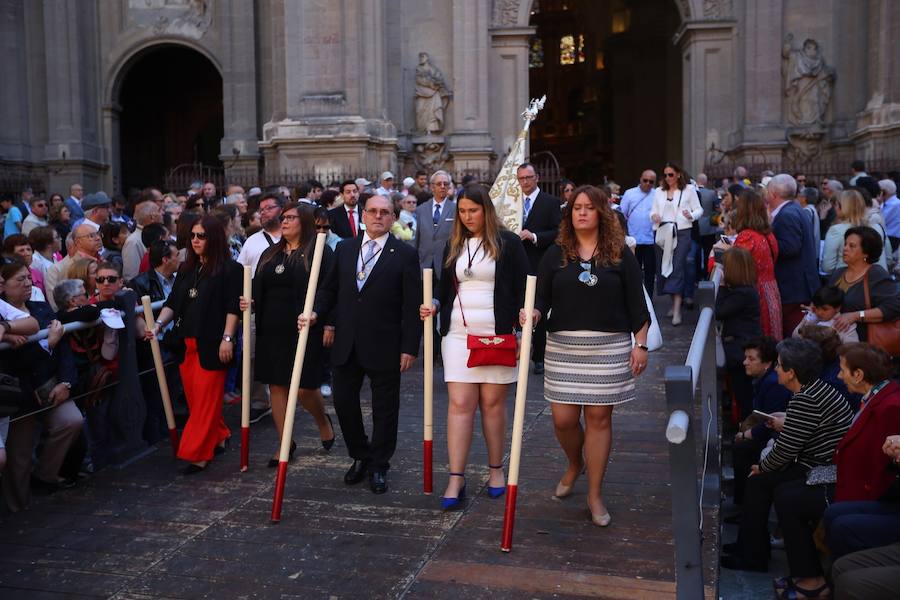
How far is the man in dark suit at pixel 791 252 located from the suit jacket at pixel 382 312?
4522 millimetres

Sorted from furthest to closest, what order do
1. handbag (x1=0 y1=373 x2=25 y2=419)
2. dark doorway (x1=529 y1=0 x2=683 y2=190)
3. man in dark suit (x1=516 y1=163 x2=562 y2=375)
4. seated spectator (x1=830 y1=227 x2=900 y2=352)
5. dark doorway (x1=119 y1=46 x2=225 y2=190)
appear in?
1. dark doorway (x1=529 y1=0 x2=683 y2=190)
2. dark doorway (x1=119 y1=46 x2=225 y2=190)
3. man in dark suit (x1=516 y1=163 x2=562 y2=375)
4. seated spectator (x1=830 y1=227 x2=900 y2=352)
5. handbag (x1=0 y1=373 x2=25 y2=419)

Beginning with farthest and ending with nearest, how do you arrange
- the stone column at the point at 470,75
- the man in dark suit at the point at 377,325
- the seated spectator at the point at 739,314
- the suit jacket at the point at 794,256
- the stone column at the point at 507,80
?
the stone column at the point at 507,80 < the stone column at the point at 470,75 < the suit jacket at the point at 794,256 < the seated spectator at the point at 739,314 < the man in dark suit at the point at 377,325

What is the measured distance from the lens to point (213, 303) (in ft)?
25.5

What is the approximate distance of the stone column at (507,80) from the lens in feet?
82.5

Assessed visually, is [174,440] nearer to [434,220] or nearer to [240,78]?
[434,220]

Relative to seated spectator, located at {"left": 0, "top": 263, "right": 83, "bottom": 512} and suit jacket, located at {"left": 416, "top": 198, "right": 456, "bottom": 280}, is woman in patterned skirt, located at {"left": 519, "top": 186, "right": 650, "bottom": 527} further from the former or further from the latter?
suit jacket, located at {"left": 416, "top": 198, "right": 456, "bottom": 280}

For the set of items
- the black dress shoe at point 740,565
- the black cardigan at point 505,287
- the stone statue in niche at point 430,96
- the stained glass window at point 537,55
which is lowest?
the black dress shoe at point 740,565

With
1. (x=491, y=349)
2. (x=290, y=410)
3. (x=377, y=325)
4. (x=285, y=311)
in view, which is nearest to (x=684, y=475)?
(x=491, y=349)

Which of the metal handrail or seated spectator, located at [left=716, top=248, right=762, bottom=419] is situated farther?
seated spectator, located at [left=716, top=248, right=762, bottom=419]

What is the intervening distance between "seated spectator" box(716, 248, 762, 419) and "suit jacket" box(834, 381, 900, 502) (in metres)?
3.11

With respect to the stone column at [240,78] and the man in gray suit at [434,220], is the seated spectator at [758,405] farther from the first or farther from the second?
the stone column at [240,78]

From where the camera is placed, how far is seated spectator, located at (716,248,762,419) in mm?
8773

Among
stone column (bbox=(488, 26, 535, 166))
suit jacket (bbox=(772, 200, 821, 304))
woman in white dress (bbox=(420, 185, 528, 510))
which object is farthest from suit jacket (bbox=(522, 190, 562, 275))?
stone column (bbox=(488, 26, 535, 166))

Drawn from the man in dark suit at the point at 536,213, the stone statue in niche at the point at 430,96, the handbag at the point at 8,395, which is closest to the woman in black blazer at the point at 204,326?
the handbag at the point at 8,395
